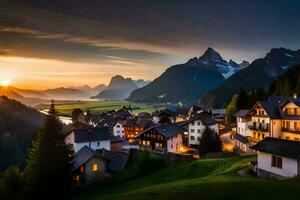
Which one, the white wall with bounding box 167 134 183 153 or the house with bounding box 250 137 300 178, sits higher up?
the house with bounding box 250 137 300 178

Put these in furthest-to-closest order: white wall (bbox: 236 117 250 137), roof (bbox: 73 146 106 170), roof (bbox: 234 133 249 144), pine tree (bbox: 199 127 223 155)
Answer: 1. white wall (bbox: 236 117 250 137)
2. roof (bbox: 234 133 249 144)
3. pine tree (bbox: 199 127 223 155)
4. roof (bbox: 73 146 106 170)

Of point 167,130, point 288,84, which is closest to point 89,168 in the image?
point 167,130

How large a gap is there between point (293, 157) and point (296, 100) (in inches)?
1366

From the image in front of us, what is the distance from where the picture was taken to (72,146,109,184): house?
60.4 metres

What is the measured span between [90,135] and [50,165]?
150 feet

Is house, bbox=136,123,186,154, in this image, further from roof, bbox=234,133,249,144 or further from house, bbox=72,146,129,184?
house, bbox=72,146,129,184

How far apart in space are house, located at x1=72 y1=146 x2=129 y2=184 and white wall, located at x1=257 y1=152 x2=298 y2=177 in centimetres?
3355

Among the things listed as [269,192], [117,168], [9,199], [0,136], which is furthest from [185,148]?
[0,136]

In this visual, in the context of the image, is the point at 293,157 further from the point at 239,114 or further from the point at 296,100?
the point at 239,114

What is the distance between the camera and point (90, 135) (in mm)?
91500

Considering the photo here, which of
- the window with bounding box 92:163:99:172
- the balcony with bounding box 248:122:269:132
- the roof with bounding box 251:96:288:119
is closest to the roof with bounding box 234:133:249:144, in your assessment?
the balcony with bounding box 248:122:269:132

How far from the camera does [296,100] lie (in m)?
62.4

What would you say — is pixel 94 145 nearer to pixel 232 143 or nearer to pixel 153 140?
pixel 153 140

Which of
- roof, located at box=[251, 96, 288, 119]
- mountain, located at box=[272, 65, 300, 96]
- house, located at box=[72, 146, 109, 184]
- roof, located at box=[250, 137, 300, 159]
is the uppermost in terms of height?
mountain, located at box=[272, 65, 300, 96]
